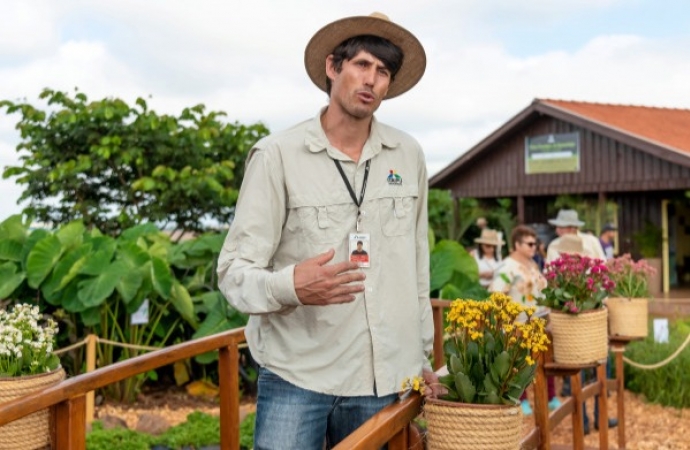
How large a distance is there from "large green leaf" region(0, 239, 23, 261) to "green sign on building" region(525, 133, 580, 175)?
48.4 ft

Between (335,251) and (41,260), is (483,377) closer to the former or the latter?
(335,251)

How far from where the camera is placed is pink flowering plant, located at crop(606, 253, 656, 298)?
6.09 m

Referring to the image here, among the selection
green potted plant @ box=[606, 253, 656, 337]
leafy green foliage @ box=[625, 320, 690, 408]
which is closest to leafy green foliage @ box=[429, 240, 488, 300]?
leafy green foliage @ box=[625, 320, 690, 408]

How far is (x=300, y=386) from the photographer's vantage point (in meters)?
2.39

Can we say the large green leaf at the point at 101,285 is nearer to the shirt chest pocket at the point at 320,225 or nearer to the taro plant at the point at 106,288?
the taro plant at the point at 106,288

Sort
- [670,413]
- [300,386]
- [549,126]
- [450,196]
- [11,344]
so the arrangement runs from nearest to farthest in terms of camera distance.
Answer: [300,386], [11,344], [670,413], [549,126], [450,196]

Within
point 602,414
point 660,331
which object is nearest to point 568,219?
point 660,331

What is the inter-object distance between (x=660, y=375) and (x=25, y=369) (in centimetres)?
680

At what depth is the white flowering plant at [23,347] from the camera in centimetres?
309

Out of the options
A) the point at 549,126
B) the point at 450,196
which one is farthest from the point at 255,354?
the point at 450,196

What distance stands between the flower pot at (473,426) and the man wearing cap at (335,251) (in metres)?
0.23

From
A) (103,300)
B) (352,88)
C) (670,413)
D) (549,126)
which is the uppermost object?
(549,126)

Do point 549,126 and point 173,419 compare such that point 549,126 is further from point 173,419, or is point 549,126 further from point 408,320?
point 408,320

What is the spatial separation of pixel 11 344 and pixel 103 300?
4.76 meters
